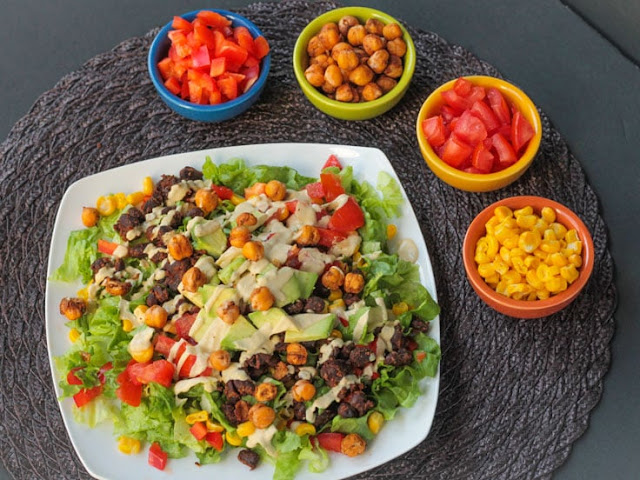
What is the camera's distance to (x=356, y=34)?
4285 millimetres

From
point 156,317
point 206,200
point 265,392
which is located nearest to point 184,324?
point 156,317

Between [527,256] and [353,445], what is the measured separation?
107cm

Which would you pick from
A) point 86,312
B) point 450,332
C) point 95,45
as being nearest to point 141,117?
point 95,45

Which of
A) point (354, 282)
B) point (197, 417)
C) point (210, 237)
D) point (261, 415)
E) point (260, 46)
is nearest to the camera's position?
point (261, 415)

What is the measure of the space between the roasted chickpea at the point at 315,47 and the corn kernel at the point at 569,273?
1.54 m

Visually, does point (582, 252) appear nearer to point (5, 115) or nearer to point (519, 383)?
point (519, 383)

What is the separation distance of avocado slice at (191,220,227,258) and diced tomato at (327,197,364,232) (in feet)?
1.56

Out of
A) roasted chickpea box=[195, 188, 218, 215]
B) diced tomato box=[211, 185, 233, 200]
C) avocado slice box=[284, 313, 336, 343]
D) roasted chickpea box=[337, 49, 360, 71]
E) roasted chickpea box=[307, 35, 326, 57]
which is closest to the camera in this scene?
avocado slice box=[284, 313, 336, 343]

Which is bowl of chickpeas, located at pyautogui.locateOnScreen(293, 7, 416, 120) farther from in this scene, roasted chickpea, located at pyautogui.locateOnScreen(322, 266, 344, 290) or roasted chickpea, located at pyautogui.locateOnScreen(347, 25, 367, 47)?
roasted chickpea, located at pyautogui.locateOnScreen(322, 266, 344, 290)

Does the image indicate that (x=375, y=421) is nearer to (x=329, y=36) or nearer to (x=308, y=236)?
(x=308, y=236)

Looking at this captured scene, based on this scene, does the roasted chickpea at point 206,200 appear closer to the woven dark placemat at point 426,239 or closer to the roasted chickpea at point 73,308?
the woven dark placemat at point 426,239

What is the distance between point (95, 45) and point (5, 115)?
1.96 ft

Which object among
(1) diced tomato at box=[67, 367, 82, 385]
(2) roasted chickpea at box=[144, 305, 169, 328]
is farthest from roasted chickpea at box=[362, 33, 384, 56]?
(1) diced tomato at box=[67, 367, 82, 385]

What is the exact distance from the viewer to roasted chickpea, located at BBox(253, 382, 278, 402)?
3.58m
